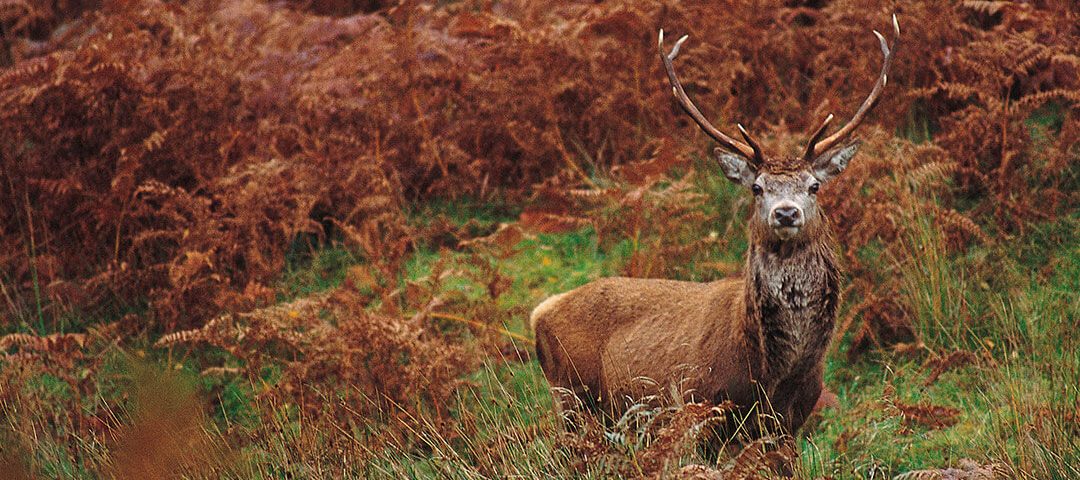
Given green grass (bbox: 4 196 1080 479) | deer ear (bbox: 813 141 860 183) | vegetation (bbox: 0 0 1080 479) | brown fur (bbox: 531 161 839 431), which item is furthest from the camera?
vegetation (bbox: 0 0 1080 479)

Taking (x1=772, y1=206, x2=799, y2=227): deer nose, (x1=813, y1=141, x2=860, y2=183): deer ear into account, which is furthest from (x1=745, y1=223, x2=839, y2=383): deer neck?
(x1=813, y1=141, x2=860, y2=183): deer ear

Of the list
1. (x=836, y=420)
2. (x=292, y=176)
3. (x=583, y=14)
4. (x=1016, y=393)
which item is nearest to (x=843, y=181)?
(x=836, y=420)

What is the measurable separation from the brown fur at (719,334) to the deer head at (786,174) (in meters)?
0.08

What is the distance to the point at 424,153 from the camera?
26.8 ft

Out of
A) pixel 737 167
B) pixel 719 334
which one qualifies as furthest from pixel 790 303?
pixel 737 167

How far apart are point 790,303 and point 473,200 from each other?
153 inches

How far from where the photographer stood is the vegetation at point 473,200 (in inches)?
231

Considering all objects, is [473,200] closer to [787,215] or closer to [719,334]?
[719,334]

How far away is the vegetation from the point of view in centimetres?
587

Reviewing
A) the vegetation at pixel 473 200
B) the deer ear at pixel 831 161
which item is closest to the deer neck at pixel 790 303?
the deer ear at pixel 831 161

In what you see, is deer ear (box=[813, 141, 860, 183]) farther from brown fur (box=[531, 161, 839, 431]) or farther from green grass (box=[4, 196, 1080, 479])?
green grass (box=[4, 196, 1080, 479])

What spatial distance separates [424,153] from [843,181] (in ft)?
9.88

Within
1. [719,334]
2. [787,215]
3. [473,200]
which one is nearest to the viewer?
[787,215]

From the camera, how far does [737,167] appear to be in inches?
201
